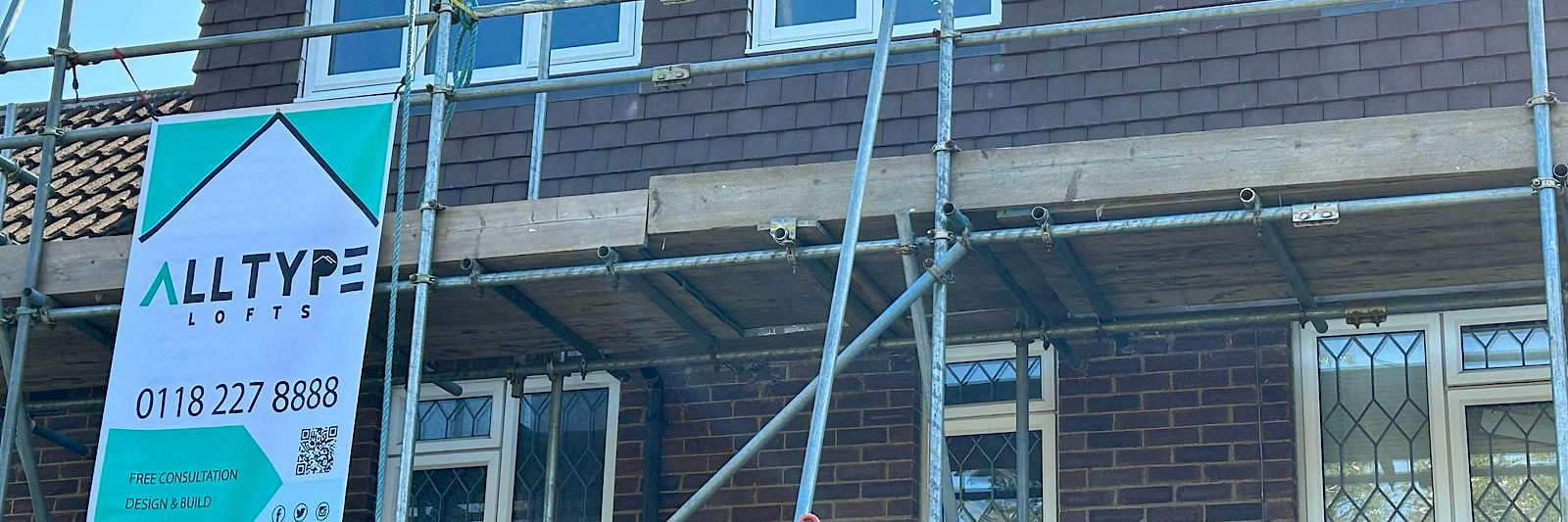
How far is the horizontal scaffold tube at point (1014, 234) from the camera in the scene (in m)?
6.93

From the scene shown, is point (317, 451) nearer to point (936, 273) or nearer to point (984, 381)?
point (936, 273)

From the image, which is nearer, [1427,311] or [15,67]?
[1427,311]

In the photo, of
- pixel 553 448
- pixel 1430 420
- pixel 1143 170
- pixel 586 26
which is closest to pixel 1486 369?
pixel 1430 420

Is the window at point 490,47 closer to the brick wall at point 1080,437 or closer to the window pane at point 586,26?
the window pane at point 586,26

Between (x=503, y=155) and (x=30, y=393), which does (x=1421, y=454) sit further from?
(x=30, y=393)

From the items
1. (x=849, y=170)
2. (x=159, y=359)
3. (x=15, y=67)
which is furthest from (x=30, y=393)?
(x=849, y=170)

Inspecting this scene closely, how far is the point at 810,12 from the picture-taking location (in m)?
10.3

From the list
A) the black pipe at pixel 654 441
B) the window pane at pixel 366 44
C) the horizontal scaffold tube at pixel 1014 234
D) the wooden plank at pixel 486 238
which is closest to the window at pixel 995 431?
the black pipe at pixel 654 441

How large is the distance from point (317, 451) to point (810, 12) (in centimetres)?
354

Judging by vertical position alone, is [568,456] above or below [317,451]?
above

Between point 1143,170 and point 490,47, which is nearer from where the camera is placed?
point 1143,170

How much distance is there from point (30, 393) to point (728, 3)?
3969 mm

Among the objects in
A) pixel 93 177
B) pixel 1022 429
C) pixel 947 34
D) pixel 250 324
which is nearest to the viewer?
pixel 947 34

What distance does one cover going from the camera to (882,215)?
7578 millimetres
